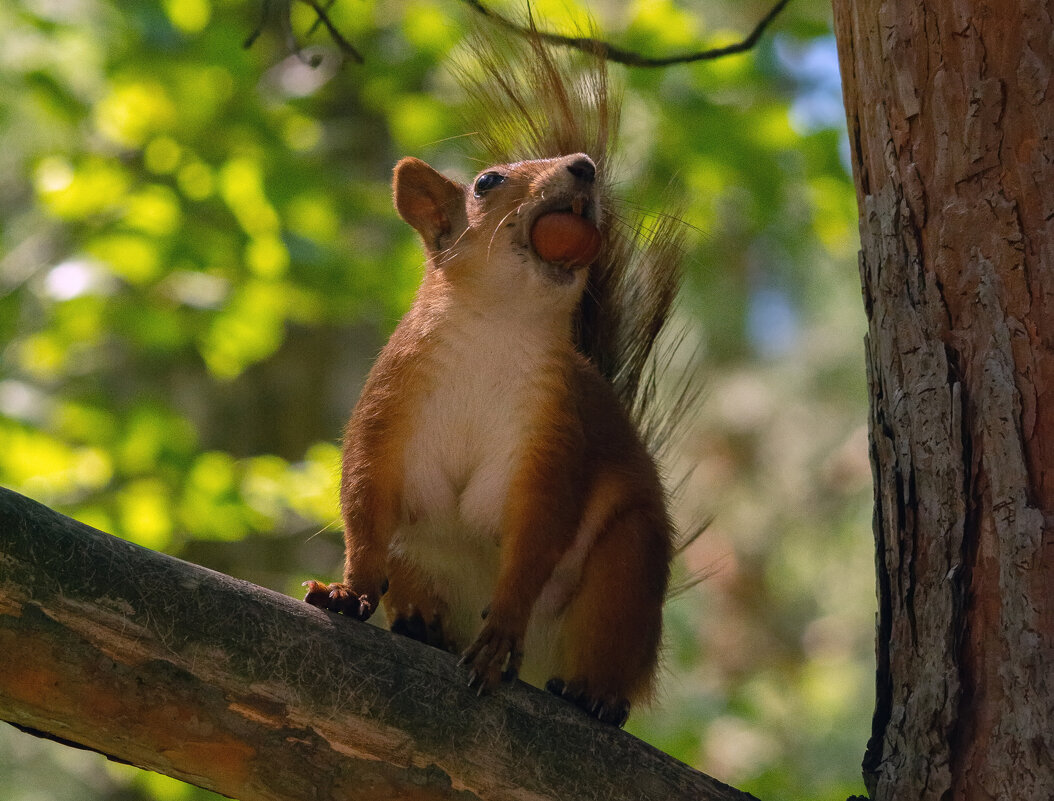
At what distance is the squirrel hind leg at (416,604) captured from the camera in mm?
2162

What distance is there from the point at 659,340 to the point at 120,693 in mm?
1507

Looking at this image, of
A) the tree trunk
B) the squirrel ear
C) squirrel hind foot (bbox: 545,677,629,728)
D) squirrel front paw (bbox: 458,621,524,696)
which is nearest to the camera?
the tree trunk

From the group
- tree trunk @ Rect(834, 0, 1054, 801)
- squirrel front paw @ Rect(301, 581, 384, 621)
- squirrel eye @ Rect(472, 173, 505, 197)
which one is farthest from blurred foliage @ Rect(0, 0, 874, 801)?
tree trunk @ Rect(834, 0, 1054, 801)

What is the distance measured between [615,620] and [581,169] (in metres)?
0.86

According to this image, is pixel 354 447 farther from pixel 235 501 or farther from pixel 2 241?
pixel 2 241

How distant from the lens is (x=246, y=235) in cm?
364

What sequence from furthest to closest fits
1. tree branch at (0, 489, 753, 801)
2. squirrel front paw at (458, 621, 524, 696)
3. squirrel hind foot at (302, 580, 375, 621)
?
squirrel hind foot at (302, 580, 375, 621) < squirrel front paw at (458, 621, 524, 696) < tree branch at (0, 489, 753, 801)

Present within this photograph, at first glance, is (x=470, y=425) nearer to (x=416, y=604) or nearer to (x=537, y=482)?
(x=537, y=482)

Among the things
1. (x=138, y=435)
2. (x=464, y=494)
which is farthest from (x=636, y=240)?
(x=138, y=435)

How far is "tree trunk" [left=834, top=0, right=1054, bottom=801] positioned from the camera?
1463 millimetres

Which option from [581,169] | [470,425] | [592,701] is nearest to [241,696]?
[592,701]

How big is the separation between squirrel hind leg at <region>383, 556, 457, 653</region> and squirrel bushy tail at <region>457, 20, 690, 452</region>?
26.3 inches

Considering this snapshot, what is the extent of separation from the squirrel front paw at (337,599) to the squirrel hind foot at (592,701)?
38cm

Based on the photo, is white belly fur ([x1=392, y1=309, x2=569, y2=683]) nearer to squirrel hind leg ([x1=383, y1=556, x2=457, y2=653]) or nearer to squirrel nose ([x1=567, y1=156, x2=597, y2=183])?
squirrel hind leg ([x1=383, y1=556, x2=457, y2=653])
